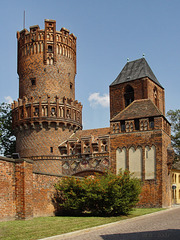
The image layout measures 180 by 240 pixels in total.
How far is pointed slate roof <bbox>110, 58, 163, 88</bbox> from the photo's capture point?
133ft

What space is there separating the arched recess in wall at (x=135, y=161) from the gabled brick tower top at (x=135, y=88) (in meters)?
8.25

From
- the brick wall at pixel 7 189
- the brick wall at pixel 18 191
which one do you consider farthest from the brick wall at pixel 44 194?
the brick wall at pixel 7 189

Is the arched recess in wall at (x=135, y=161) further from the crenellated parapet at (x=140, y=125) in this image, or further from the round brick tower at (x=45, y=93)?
the round brick tower at (x=45, y=93)

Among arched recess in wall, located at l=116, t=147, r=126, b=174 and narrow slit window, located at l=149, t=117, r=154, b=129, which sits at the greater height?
narrow slit window, located at l=149, t=117, r=154, b=129

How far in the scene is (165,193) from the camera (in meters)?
31.2

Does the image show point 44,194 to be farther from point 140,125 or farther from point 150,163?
point 140,125

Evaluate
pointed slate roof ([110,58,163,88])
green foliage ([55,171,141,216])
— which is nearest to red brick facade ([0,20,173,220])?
pointed slate roof ([110,58,163,88])

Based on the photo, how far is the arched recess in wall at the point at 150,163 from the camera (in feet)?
102

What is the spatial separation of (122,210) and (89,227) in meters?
6.80

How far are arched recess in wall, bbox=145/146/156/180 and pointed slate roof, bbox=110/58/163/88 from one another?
36.6 feet

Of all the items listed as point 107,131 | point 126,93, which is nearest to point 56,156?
point 107,131

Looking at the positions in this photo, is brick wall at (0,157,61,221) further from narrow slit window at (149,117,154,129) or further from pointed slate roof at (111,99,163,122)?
pointed slate roof at (111,99,163,122)

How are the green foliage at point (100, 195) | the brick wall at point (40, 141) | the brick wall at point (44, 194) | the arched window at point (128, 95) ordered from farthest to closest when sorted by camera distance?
the arched window at point (128, 95), the brick wall at point (40, 141), the green foliage at point (100, 195), the brick wall at point (44, 194)

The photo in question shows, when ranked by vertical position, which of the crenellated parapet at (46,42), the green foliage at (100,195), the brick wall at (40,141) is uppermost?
the crenellated parapet at (46,42)
